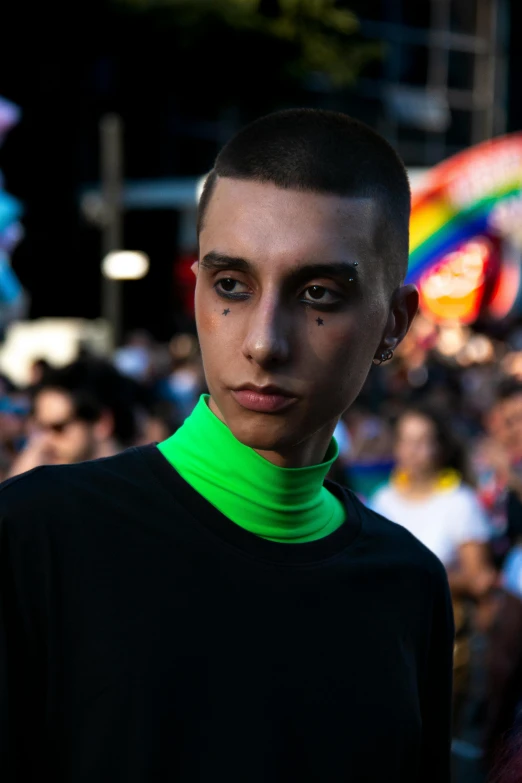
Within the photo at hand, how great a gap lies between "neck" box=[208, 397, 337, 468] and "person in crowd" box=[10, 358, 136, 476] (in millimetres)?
3301

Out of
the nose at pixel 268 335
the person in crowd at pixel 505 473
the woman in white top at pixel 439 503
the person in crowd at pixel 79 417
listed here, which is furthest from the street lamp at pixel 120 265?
the nose at pixel 268 335

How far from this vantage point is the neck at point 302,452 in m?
1.90

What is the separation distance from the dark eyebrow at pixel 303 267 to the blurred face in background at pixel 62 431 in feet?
12.1

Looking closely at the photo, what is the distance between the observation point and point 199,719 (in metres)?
1.74

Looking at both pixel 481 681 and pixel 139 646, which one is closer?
pixel 139 646

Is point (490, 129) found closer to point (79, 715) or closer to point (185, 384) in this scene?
point (185, 384)

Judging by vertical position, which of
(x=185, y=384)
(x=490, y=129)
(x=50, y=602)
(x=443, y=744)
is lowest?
(x=490, y=129)

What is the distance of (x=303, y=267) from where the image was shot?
179 cm

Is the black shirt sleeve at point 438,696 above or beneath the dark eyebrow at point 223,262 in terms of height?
beneath

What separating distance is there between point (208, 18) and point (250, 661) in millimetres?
15802

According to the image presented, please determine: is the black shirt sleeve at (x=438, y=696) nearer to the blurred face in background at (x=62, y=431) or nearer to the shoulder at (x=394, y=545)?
the shoulder at (x=394, y=545)

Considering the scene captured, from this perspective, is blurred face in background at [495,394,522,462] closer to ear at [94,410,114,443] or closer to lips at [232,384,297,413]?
ear at [94,410,114,443]

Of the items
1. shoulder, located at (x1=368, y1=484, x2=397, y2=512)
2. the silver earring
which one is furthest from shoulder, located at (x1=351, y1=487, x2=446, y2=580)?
shoulder, located at (x1=368, y1=484, x2=397, y2=512)

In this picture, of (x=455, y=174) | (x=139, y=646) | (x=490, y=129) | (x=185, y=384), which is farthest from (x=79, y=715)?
(x=490, y=129)
